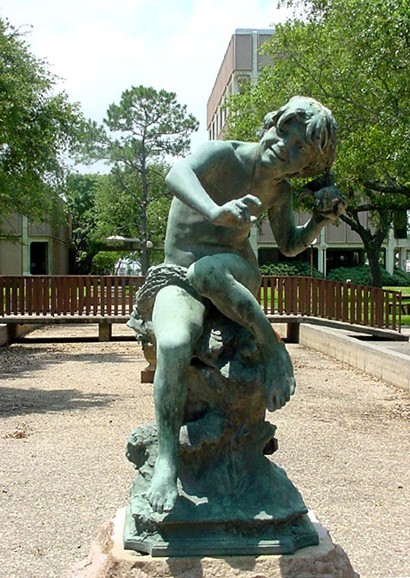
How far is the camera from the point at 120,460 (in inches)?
272

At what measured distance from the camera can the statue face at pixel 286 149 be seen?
3436 mm

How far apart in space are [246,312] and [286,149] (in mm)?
751

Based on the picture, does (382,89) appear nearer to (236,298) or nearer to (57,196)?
(57,196)

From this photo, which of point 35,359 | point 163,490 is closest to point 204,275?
point 163,490

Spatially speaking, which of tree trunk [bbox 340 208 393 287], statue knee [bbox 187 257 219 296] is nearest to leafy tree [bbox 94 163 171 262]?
tree trunk [bbox 340 208 393 287]

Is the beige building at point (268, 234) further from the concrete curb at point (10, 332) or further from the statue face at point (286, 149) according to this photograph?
the statue face at point (286, 149)

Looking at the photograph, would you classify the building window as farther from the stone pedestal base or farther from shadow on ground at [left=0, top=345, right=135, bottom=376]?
the stone pedestal base

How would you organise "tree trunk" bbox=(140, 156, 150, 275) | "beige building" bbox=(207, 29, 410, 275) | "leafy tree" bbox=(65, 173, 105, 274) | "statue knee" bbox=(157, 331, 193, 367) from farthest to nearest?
"leafy tree" bbox=(65, 173, 105, 274), "beige building" bbox=(207, 29, 410, 275), "tree trunk" bbox=(140, 156, 150, 275), "statue knee" bbox=(157, 331, 193, 367)

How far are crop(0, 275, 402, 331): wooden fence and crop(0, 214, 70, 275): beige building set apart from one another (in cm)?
2431

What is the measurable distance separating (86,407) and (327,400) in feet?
10.3

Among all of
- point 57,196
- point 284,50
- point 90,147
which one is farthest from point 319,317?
point 90,147

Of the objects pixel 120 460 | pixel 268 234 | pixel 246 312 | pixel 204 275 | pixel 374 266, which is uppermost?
pixel 268 234

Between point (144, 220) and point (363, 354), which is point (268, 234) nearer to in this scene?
point (144, 220)

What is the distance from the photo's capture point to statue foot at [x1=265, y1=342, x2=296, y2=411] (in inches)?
132
